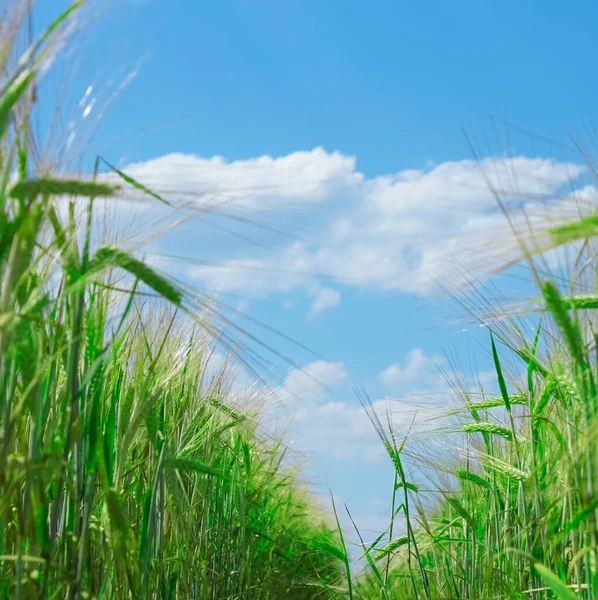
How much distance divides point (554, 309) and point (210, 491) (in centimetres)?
195

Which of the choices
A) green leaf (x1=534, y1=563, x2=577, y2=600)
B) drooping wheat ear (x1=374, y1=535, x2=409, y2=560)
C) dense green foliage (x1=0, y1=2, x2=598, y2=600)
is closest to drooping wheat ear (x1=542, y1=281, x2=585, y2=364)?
dense green foliage (x1=0, y1=2, x2=598, y2=600)

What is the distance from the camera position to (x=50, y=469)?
1213mm

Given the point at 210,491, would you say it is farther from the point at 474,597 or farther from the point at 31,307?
the point at 31,307

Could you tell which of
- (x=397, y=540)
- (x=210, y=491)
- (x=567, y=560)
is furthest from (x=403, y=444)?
A: (x=210, y=491)

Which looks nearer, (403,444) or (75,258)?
(75,258)

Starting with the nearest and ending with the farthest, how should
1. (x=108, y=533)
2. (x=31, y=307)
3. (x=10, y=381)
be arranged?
1. (x=31, y=307)
2. (x=10, y=381)
3. (x=108, y=533)

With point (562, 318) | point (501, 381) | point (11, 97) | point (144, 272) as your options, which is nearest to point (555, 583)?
point (562, 318)

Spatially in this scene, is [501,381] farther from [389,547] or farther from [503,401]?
[389,547]

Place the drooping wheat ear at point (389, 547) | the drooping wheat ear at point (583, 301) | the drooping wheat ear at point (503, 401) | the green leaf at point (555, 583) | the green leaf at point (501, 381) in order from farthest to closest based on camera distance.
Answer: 1. the drooping wheat ear at point (389, 547)
2. the drooping wheat ear at point (503, 401)
3. the green leaf at point (501, 381)
4. the drooping wheat ear at point (583, 301)
5. the green leaf at point (555, 583)

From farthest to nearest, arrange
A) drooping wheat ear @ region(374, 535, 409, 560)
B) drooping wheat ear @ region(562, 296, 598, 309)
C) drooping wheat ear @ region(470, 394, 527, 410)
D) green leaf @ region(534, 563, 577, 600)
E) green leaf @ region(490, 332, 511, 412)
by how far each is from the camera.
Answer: drooping wheat ear @ region(374, 535, 409, 560) → drooping wheat ear @ region(470, 394, 527, 410) → green leaf @ region(490, 332, 511, 412) → drooping wheat ear @ region(562, 296, 598, 309) → green leaf @ region(534, 563, 577, 600)

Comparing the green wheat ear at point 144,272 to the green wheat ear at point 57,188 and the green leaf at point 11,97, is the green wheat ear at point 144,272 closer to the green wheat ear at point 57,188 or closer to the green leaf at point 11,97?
the green wheat ear at point 57,188

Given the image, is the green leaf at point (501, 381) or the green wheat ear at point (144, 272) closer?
the green wheat ear at point (144, 272)

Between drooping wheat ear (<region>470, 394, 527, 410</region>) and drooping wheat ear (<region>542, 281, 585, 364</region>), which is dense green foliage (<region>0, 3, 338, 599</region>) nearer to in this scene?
drooping wheat ear (<region>542, 281, 585, 364</region>)

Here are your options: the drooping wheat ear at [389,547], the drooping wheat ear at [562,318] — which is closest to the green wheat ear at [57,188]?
the drooping wheat ear at [562,318]
